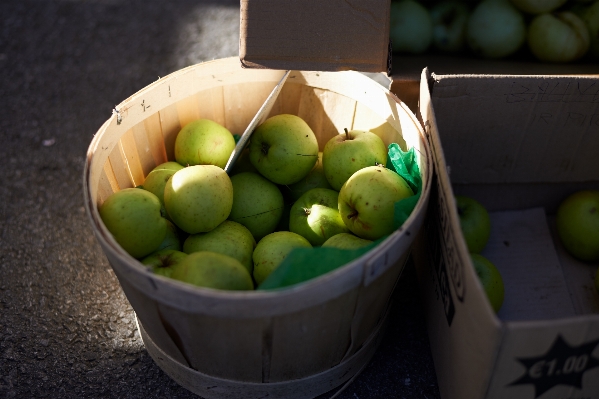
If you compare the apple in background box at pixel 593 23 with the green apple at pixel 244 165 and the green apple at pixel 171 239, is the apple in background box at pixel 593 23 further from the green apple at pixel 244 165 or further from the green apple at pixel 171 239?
the green apple at pixel 171 239

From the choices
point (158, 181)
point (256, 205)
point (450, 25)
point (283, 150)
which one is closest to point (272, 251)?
point (256, 205)

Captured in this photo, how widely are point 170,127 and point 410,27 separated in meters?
0.91

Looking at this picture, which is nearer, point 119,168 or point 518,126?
point 119,168

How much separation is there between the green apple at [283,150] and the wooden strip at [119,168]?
38 cm

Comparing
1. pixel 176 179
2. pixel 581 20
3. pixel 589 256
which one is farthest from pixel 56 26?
pixel 589 256

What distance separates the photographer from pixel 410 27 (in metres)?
1.83

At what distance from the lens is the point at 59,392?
56.8 inches

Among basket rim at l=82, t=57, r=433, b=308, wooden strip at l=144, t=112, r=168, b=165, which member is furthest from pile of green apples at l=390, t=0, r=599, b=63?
wooden strip at l=144, t=112, r=168, b=165

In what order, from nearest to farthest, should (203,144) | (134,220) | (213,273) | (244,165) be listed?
(213,273) → (134,220) → (203,144) → (244,165)

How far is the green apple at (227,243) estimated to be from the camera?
1392 mm

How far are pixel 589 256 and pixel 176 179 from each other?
1389 mm

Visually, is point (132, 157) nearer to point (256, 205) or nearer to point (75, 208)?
point (256, 205)

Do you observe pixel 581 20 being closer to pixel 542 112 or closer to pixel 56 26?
pixel 542 112

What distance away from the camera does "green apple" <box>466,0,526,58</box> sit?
1.81 meters
